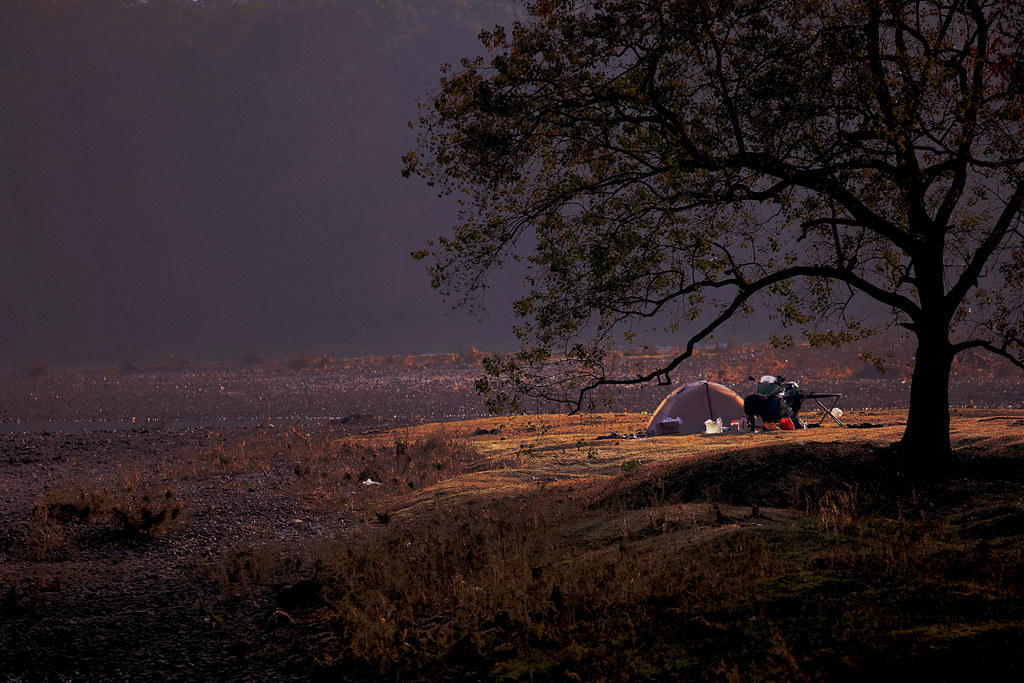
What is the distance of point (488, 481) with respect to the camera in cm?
1822

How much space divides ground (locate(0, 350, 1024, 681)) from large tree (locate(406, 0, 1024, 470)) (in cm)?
224

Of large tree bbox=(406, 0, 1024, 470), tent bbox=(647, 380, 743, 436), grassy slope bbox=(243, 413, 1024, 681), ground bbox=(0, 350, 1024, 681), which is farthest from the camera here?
tent bbox=(647, 380, 743, 436)

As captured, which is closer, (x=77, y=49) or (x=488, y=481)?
(x=488, y=481)

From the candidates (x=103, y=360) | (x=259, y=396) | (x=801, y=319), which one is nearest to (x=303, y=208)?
(x=103, y=360)

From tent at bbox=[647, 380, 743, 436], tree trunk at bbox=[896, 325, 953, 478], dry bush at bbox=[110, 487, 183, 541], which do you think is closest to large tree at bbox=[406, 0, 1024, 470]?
tree trunk at bbox=[896, 325, 953, 478]

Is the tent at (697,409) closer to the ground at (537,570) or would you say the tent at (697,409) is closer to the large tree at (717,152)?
the ground at (537,570)

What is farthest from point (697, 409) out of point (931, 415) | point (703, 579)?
point (703, 579)

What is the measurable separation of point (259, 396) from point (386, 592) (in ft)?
132

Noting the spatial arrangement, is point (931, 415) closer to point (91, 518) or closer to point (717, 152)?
point (717, 152)

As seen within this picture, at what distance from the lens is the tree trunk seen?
13.3 meters

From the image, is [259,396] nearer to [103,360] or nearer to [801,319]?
[801,319]

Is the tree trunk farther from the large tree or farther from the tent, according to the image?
the tent

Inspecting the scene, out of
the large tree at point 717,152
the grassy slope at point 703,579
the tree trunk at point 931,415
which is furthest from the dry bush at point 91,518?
the tree trunk at point 931,415

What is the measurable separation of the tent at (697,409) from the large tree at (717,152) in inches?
498
